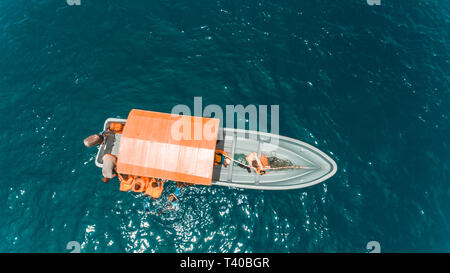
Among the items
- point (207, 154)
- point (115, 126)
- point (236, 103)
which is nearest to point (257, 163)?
point (207, 154)

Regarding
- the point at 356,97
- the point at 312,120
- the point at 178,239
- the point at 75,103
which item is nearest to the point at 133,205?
the point at 178,239

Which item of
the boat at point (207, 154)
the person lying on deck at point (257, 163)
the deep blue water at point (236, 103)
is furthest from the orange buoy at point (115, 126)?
the person lying on deck at point (257, 163)

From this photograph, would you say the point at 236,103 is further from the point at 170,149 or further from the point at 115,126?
the point at 115,126

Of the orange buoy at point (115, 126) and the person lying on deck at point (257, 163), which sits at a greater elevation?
the orange buoy at point (115, 126)

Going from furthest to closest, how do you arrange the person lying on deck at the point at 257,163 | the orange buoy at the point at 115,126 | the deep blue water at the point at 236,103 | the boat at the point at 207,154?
the orange buoy at the point at 115,126
the person lying on deck at the point at 257,163
the deep blue water at the point at 236,103
the boat at the point at 207,154

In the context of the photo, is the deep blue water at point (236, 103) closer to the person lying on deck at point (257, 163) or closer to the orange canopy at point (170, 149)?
the person lying on deck at point (257, 163)

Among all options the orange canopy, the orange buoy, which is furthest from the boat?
the orange buoy
